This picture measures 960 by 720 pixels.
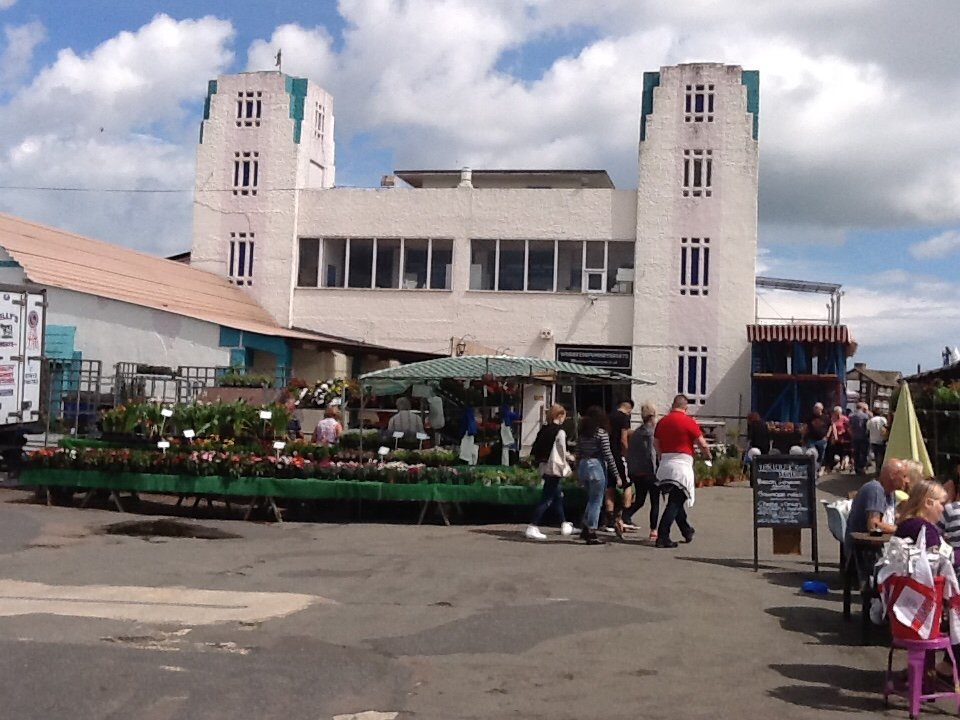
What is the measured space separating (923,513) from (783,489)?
4955 millimetres

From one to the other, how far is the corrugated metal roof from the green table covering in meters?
11.3

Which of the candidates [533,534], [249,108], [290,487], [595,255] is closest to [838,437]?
[595,255]

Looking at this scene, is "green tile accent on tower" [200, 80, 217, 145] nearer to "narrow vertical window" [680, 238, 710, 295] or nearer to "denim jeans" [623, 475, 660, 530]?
"narrow vertical window" [680, 238, 710, 295]

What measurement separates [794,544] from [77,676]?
8.23 metres

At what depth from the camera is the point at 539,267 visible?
3438 cm

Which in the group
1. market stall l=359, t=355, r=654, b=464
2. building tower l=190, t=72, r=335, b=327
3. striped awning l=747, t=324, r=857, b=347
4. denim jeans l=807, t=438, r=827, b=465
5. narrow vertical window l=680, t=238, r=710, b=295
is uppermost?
building tower l=190, t=72, r=335, b=327

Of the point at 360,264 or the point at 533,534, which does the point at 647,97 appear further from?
the point at 533,534

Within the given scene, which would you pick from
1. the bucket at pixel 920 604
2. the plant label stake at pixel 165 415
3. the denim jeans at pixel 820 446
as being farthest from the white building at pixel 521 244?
the bucket at pixel 920 604

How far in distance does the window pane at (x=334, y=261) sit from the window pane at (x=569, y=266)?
684 cm

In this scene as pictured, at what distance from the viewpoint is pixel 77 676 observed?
686cm

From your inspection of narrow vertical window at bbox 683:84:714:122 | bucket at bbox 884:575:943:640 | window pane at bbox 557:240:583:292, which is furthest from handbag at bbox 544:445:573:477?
narrow vertical window at bbox 683:84:714:122

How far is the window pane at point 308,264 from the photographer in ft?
117

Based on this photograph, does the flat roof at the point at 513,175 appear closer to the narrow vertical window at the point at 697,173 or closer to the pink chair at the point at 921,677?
the narrow vertical window at the point at 697,173

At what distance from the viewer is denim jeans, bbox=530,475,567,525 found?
14.5 m
